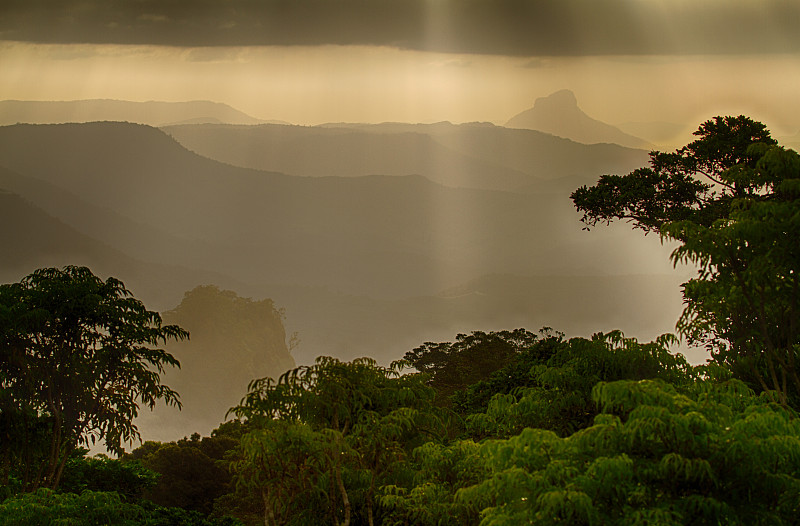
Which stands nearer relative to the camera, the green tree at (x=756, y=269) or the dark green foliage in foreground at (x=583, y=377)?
the green tree at (x=756, y=269)

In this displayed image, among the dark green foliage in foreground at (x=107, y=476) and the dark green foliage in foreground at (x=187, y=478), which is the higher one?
the dark green foliage in foreground at (x=187, y=478)

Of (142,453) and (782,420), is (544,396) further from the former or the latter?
(142,453)

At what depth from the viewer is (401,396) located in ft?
48.3

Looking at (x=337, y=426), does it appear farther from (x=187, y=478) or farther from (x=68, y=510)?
(x=187, y=478)

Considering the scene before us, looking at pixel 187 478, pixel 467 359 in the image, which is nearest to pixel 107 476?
pixel 187 478

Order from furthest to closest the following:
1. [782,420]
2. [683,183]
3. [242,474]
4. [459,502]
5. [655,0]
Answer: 1. [655,0]
2. [683,183]
3. [242,474]
4. [459,502]
5. [782,420]

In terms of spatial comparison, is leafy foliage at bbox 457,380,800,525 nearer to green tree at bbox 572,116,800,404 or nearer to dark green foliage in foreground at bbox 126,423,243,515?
green tree at bbox 572,116,800,404

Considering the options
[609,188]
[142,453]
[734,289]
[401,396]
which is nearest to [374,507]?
[401,396]

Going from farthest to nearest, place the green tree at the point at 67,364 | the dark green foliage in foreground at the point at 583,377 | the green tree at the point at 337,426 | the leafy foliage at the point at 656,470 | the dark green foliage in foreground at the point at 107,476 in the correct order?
the dark green foliage in foreground at the point at 107,476, the green tree at the point at 67,364, the dark green foliage in foreground at the point at 583,377, the green tree at the point at 337,426, the leafy foliage at the point at 656,470

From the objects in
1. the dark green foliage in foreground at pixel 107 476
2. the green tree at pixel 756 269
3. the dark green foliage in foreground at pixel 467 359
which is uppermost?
the dark green foliage in foreground at pixel 467 359

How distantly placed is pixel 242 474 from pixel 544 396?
489cm

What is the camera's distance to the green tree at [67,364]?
63.8ft

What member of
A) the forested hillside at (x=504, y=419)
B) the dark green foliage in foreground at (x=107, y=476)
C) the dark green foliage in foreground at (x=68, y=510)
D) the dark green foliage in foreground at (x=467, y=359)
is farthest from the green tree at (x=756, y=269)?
the dark green foliage in foreground at (x=467, y=359)

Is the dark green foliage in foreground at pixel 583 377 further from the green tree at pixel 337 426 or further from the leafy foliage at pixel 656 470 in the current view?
the leafy foliage at pixel 656 470
